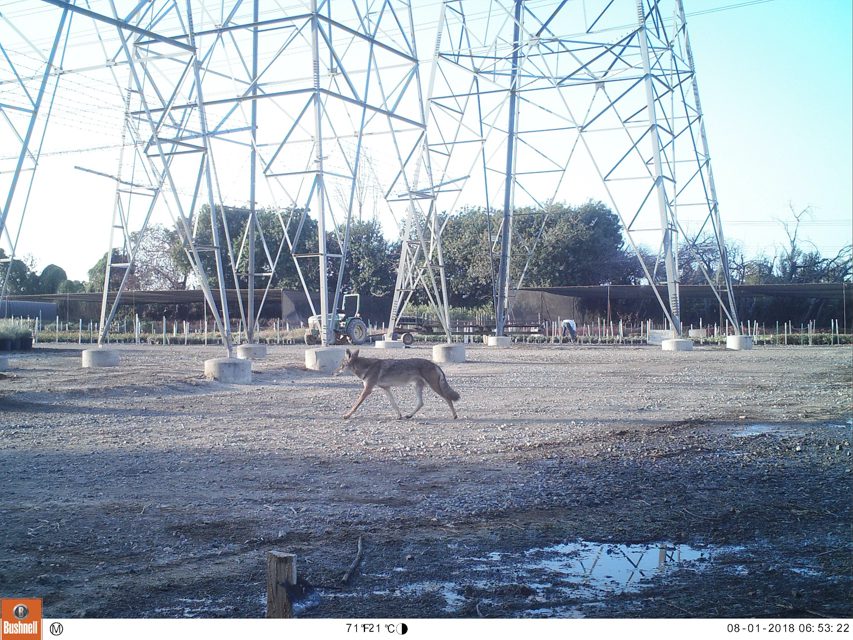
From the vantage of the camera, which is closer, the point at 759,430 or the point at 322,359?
the point at 759,430

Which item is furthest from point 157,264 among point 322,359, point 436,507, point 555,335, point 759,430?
point 436,507

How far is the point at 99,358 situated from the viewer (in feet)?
65.3

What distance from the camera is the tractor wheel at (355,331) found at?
1335 inches

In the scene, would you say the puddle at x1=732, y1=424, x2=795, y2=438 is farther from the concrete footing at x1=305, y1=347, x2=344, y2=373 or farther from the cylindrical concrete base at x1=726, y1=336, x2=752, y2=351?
the cylindrical concrete base at x1=726, y1=336, x2=752, y2=351

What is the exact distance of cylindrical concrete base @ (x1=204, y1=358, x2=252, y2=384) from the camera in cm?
1670

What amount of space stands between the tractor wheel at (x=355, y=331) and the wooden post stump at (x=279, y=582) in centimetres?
3034

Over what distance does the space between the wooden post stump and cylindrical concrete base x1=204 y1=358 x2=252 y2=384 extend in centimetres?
1367

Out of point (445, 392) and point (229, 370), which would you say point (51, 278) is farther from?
point (445, 392)

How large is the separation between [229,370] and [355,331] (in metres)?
17.4

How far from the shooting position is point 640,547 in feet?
17.3

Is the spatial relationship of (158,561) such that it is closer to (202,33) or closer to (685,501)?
(685,501)
